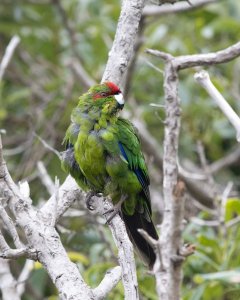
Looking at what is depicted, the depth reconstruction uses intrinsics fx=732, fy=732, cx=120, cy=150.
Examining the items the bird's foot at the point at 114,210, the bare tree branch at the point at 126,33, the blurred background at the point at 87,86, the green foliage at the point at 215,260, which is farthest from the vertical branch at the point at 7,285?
the blurred background at the point at 87,86

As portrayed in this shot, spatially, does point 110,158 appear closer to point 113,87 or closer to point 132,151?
point 132,151

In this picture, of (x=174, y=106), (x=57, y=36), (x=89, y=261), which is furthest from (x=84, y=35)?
(x=174, y=106)

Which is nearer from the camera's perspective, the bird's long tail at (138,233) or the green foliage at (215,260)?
the bird's long tail at (138,233)

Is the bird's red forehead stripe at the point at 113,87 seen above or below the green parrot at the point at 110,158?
above

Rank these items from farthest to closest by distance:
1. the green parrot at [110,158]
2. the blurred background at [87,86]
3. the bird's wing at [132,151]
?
the blurred background at [87,86]
the bird's wing at [132,151]
the green parrot at [110,158]

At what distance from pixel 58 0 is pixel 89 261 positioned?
2129 millimetres

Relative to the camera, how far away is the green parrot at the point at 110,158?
11.4 feet

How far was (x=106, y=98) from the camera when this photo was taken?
3.56 meters

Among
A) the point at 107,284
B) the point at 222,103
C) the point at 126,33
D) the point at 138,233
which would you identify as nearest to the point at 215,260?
the point at 138,233

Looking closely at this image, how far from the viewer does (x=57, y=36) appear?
6133 millimetres

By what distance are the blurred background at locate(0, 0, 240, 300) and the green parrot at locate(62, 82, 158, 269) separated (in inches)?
43.9

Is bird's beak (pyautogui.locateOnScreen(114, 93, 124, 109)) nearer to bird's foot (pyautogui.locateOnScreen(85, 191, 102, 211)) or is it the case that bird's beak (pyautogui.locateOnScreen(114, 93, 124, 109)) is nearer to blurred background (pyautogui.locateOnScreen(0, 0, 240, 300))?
bird's foot (pyautogui.locateOnScreen(85, 191, 102, 211))

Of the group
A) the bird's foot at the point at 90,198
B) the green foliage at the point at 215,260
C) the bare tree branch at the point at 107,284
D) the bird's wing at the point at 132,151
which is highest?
the bird's wing at the point at 132,151

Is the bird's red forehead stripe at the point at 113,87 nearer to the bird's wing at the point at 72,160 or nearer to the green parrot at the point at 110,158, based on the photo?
the green parrot at the point at 110,158
